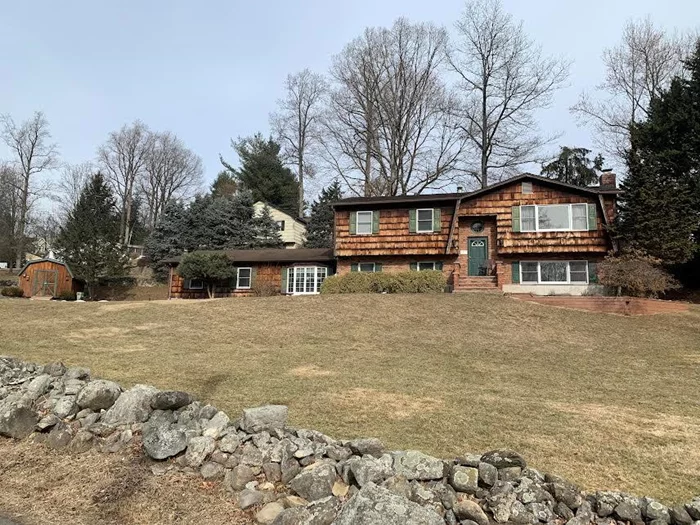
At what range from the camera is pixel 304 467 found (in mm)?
4098

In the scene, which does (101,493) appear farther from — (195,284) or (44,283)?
(44,283)

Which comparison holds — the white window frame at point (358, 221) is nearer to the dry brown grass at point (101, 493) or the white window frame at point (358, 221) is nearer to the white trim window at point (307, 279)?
the white trim window at point (307, 279)

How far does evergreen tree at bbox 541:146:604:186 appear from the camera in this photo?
3775cm

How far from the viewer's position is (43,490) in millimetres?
4160

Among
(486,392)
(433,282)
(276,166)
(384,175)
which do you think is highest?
(276,166)

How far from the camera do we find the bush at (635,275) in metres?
18.3

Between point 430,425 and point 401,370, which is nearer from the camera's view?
point 430,425

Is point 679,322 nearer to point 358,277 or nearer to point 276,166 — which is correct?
point 358,277

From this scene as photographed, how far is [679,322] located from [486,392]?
38.9 ft

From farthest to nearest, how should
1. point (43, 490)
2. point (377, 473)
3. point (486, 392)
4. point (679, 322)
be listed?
point (679, 322) < point (486, 392) < point (43, 490) < point (377, 473)

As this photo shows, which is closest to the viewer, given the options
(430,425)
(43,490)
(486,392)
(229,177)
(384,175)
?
(43,490)

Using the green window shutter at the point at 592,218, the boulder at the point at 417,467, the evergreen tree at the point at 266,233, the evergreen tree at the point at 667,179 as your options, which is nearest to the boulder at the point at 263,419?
the boulder at the point at 417,467

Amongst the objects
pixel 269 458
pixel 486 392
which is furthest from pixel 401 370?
pixel 269 458

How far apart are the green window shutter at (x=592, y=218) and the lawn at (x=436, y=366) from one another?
5486mm
